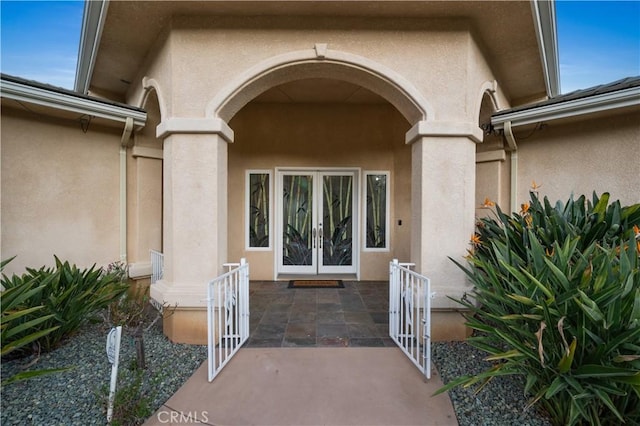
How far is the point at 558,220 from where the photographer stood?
9.18 feet

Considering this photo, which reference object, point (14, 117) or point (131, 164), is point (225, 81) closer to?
point (131, 164)

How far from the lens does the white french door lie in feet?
20.6

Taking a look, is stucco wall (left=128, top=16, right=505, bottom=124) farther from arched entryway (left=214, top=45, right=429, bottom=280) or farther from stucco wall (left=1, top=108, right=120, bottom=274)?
arched entryway (left=214, top=45, right=429, bottom=280)

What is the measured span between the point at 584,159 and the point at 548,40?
1.92 meters

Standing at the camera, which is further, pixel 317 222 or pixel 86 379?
pixel 317 222

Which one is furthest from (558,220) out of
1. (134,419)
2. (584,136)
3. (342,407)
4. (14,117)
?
(14,117)

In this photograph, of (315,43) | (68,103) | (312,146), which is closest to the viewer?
(315,43)

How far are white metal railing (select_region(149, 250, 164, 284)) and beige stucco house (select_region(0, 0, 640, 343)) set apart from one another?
231 mm

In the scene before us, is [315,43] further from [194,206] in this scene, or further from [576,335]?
[576,335]

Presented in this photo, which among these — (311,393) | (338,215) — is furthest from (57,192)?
(338,215)

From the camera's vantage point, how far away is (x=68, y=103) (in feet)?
12.6

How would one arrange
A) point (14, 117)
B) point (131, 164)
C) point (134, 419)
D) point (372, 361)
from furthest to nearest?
1. point (131, 164)
2. point (14, 117)
3. point (372, 361)
4. point (134, 419)

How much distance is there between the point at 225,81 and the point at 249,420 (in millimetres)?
3693

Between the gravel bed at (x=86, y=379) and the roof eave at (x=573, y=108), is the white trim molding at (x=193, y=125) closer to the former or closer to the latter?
the gravel bed at (x=86, y=379)
